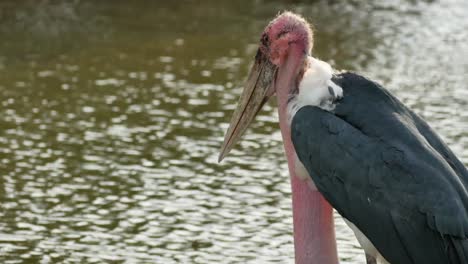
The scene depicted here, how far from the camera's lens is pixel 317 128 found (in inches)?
247

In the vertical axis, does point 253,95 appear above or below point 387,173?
above

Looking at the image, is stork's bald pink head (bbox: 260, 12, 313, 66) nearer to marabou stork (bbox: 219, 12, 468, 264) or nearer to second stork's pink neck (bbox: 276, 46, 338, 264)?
marabou stork (bbox: 219, 12, 468, 264)

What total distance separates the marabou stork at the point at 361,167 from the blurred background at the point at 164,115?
170 cm

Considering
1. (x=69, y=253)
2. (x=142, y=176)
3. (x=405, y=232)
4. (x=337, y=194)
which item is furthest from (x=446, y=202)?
(x=142, y=176)

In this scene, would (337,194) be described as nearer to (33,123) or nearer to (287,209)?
(287,209)

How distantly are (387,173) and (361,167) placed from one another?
15 centimetres

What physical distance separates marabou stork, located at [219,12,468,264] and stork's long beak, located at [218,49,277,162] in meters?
0.08

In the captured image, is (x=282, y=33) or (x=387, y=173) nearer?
(x=387, y=173)

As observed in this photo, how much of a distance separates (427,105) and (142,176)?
3832 mm

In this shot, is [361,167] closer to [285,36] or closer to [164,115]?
[285,36]

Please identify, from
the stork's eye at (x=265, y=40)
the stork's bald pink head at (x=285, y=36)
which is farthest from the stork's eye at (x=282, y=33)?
the stork's eye at (x=265, y=40)

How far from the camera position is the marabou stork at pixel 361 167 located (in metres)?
5.86

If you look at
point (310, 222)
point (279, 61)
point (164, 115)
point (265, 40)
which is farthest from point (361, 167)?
point (164, 115)

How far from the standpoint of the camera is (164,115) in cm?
1209
